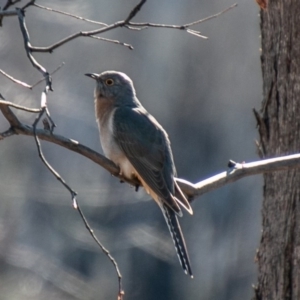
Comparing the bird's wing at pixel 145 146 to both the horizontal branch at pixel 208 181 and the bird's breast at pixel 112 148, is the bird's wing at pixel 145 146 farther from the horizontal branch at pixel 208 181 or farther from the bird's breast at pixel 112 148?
the horizontal branch at pixel 208 181

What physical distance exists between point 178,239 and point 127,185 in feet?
39.3

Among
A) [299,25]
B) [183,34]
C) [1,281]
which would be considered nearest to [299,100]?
[299,25]

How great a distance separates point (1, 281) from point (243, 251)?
5.32 meters

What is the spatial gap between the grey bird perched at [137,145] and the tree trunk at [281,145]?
0.61 m

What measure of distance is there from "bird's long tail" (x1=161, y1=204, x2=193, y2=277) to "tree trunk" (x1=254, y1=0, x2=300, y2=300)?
1.80 feet

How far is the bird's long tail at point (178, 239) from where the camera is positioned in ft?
19.3

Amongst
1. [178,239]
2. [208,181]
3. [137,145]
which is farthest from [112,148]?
[208,181]

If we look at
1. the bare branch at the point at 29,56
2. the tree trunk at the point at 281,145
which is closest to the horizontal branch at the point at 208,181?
the bare branch at the point at 29,56

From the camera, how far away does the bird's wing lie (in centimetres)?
653

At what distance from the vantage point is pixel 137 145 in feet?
22.5

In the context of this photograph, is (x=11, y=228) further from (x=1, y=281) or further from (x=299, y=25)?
(x=299, y=25)

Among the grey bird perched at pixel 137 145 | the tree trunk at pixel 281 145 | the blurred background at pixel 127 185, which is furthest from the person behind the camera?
the blurred background at pixel 127 185

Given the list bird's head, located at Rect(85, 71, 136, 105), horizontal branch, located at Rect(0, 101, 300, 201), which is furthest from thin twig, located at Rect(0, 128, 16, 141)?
bird's head, located at Rect(85, 71, 136, 105)

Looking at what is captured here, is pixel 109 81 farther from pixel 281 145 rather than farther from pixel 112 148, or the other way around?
pixel 281 145
